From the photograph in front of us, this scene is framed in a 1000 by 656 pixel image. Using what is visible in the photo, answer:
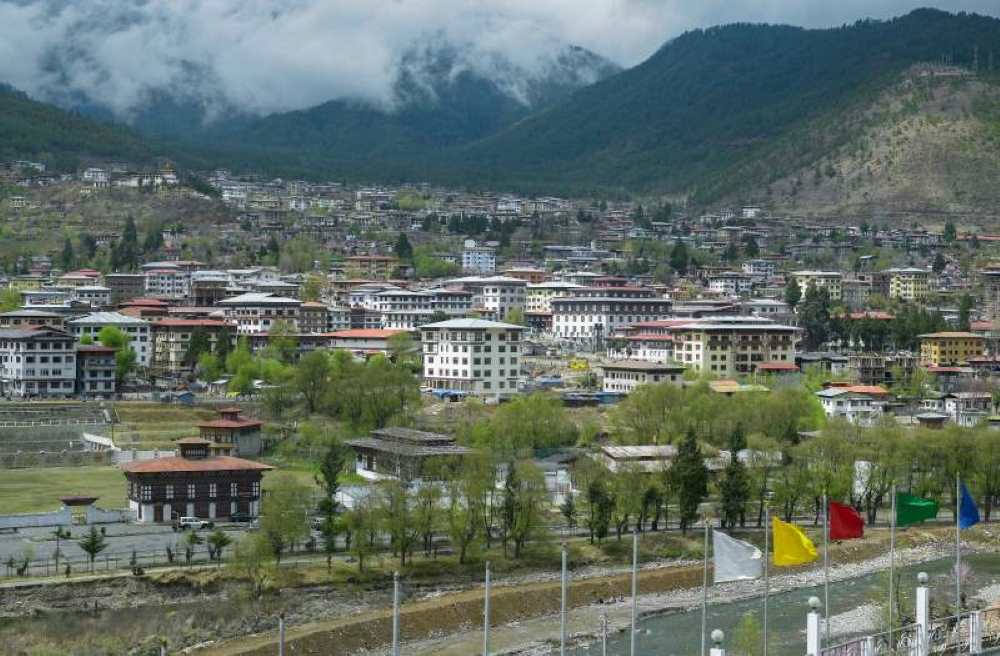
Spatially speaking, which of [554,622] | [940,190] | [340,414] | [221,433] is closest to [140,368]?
[340,414]

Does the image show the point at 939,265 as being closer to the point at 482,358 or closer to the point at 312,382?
the point at 482,358

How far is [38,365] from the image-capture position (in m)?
85.2

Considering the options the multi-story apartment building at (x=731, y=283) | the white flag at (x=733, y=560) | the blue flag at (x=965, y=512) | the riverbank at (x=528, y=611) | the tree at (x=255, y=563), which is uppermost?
the multi-story apartment building at (x=731, y=283)

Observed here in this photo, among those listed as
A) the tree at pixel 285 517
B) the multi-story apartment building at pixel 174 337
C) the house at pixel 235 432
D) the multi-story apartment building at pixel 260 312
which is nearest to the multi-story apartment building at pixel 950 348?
the multi-story apartment building at pixel 260 312

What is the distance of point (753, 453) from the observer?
6494 cm

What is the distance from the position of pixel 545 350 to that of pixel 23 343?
37.5 meters

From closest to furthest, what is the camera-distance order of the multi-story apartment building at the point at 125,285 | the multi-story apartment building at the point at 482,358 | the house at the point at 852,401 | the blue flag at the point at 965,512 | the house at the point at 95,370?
the blue flag at the point at 965,512 < the house at the point at 95,370 < the house at the point at 852,401 < the multi-story apartment building at the point at 482,358 < the multi-story apartment building at the point at 125,285

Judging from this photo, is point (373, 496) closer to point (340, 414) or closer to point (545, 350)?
point (340, 414)

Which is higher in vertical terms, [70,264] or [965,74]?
[965,74]

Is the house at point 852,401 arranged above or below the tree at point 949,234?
below

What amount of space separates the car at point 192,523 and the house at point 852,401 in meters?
38.1

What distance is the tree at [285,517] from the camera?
50.8 meters

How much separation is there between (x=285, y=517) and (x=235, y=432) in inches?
815

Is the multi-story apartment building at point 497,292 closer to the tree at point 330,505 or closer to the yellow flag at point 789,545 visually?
the tree at point 330,505
